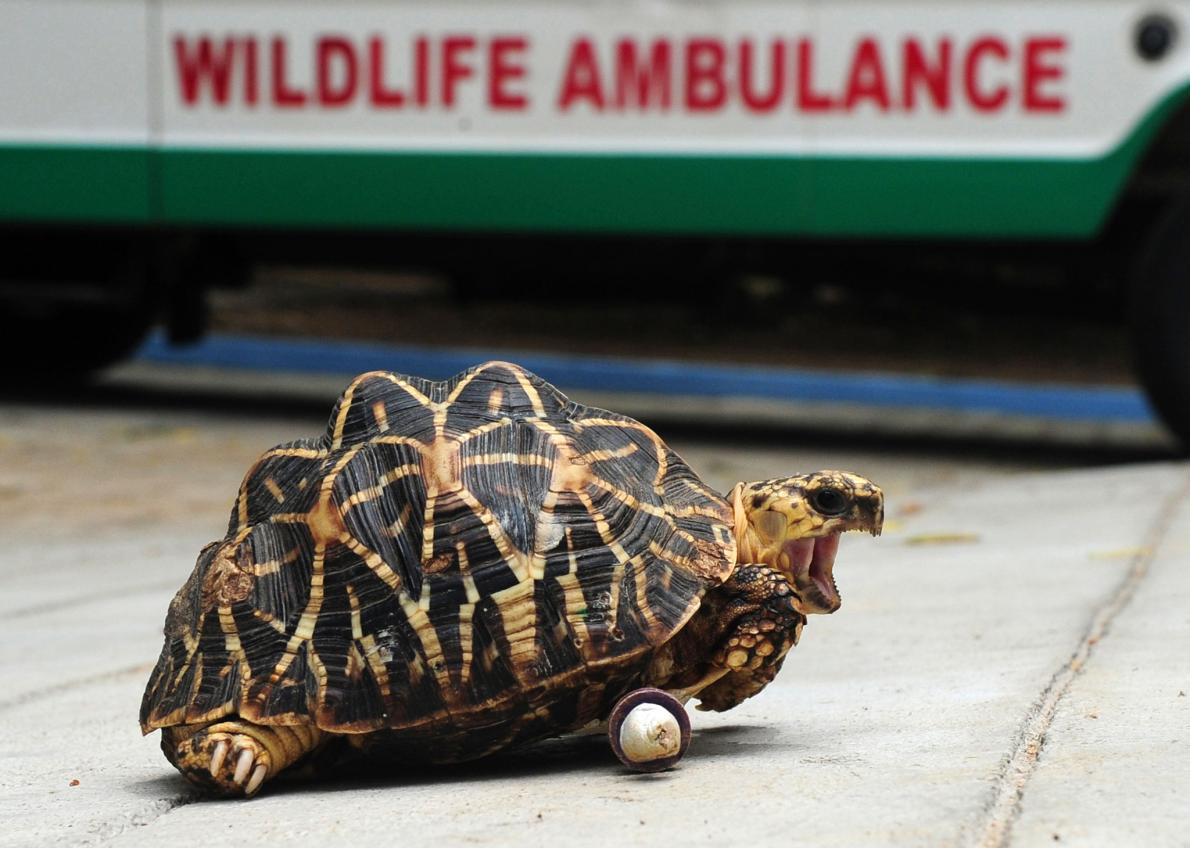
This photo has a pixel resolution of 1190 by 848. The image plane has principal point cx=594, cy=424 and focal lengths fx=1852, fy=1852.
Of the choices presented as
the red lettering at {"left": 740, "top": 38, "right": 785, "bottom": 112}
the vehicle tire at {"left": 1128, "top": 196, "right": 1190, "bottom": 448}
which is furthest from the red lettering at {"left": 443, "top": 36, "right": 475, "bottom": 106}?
the vehicle tire at {"left": 1128, "top": 196, "right": 1190, "bottom": 448}

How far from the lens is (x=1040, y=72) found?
21.1ft

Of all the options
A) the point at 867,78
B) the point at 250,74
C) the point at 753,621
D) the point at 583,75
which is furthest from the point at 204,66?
the point at 753,621

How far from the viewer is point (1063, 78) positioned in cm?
642

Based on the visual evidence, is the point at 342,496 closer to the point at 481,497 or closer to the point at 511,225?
the point at 481,497

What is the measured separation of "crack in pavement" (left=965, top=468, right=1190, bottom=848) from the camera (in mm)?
2150

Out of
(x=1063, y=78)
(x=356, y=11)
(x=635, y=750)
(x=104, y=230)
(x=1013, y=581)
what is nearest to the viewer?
(x=635, y=750)

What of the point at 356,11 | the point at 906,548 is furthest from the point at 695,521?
the point at 356,11

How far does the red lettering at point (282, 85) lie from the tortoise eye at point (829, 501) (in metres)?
4.87

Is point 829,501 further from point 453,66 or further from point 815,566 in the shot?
point 453,66

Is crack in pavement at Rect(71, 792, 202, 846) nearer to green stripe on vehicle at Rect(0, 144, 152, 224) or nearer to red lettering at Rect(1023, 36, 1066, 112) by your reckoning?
red lettering at Rect(1023, 36, 1066, 112)

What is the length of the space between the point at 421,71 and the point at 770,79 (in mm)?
1311

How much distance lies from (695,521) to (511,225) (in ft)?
14.8

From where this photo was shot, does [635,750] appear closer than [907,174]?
Yes

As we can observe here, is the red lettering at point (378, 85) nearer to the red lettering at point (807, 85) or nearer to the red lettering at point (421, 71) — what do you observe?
the red lettering at point (421, 71)
